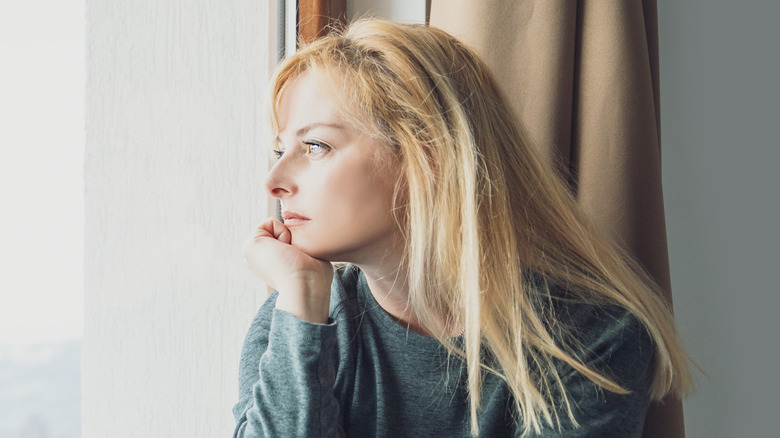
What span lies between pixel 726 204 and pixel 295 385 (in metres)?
1.03

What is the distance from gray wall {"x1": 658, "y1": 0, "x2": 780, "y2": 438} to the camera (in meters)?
1.36

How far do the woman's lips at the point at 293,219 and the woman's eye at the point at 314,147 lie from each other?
82 millimetres

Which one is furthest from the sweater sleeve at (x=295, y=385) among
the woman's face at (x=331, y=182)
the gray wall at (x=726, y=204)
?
the gray wall at (x=726, y=204)

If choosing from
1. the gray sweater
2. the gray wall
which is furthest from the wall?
the gray wall

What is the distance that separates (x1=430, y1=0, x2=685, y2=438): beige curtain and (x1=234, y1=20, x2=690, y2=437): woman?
19 cm

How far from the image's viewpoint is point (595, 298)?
90 centimetres

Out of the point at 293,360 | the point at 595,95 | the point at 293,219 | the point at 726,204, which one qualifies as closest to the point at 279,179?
the point at 293,219

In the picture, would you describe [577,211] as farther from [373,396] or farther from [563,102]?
[373,396]

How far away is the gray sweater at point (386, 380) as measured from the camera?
80 centimetres

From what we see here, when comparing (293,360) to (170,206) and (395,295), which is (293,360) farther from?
(170,206)

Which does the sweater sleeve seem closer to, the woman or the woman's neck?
the woman

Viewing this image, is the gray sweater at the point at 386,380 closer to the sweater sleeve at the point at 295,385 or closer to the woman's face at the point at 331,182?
the sweater sleeve at the point at 295,385

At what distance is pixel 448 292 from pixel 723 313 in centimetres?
79

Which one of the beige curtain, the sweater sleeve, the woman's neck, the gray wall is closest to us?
the sweater sleeve
